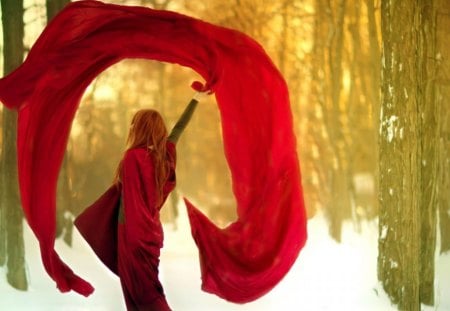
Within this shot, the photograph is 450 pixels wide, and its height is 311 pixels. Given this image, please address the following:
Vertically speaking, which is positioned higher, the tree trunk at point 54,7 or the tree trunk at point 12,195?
the tree trunk at point 54,7

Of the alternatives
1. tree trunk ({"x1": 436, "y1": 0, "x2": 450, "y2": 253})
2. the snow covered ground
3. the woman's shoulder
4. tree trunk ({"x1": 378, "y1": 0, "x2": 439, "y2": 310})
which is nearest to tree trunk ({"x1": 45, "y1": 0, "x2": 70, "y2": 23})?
the woman's shoulder

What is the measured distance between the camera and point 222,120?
2891 millimetres

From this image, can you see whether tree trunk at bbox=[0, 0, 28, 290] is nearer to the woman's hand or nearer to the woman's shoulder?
the woman's shoulder

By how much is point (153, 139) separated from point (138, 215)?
14.3 inches

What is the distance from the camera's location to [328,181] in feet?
9.49

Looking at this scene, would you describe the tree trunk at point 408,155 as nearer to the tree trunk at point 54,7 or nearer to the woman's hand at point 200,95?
the woman's hand at point 200,95

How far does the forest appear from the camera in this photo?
288 centimetres

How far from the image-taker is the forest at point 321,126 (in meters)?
2.88

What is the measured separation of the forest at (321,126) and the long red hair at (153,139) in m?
0.05

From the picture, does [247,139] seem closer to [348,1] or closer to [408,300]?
[348,1]

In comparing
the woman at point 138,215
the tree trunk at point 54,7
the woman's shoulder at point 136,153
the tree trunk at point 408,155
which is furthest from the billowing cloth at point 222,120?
the tree trunk at point 408,155

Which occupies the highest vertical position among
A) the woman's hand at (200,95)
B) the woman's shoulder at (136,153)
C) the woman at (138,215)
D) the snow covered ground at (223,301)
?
the woman's hand at (200,95)

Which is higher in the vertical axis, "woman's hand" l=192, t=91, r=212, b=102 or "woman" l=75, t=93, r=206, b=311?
"woman's hand" l=192, t=91, r=212, b=102

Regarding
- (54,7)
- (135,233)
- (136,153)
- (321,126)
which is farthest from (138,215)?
(54,7)
